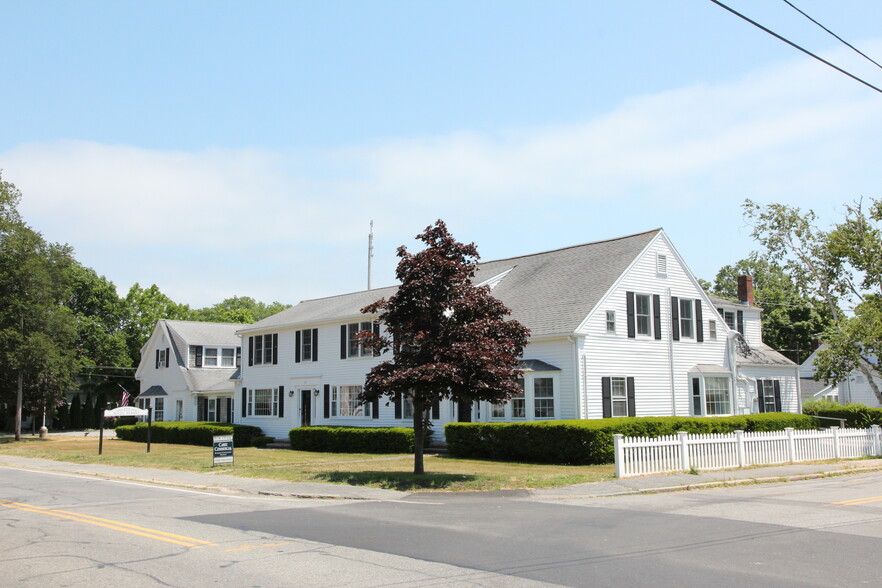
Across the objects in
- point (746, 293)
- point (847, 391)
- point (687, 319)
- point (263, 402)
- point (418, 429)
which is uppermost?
point (746, 293)

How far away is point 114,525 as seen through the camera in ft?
40.0

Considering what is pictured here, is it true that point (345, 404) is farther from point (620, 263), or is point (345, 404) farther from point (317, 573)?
point (317, 573)

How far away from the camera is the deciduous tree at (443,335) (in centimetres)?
1853

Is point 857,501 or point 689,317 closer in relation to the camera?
point 857,501

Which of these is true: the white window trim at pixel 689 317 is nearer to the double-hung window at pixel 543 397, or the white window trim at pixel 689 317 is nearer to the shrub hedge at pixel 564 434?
the shrub hedge at pixel 564 434

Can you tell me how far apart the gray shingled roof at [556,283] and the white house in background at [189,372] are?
11933mm

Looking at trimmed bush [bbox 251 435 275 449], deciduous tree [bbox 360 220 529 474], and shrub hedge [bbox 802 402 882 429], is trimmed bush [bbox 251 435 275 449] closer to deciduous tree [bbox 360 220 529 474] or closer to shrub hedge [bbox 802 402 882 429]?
deciduous tree [bbox 360 220 529 474]

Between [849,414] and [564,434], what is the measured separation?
2091 cm

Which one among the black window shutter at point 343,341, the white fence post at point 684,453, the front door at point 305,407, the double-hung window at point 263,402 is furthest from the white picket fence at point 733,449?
the double-hung window at point 263,402

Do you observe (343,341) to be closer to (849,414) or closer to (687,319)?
(687,319)

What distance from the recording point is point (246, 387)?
4228 cm

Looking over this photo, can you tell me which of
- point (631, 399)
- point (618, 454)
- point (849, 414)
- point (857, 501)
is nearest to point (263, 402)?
point (631, 399)

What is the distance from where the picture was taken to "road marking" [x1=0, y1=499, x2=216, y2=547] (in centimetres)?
1060

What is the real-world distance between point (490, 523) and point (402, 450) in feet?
59.9
